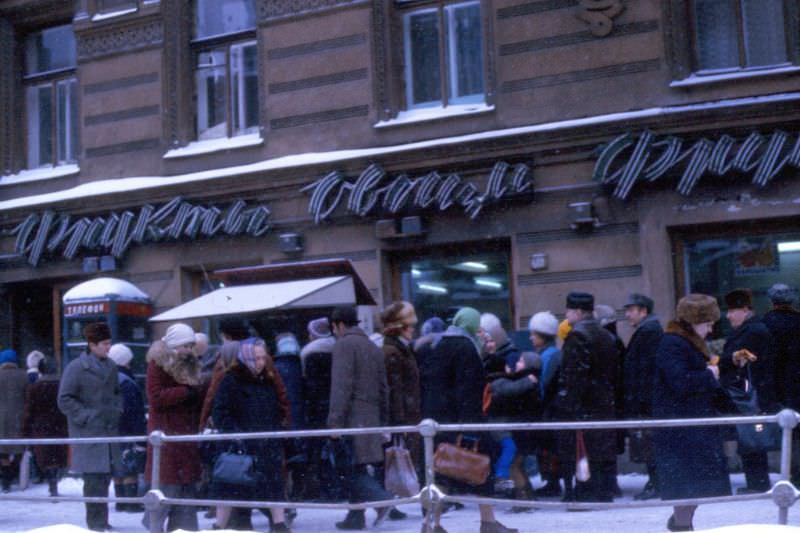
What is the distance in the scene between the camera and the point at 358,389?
33.3ft

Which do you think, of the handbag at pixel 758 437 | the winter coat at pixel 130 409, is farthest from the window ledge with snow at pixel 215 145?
the handbag at pixel 758 437

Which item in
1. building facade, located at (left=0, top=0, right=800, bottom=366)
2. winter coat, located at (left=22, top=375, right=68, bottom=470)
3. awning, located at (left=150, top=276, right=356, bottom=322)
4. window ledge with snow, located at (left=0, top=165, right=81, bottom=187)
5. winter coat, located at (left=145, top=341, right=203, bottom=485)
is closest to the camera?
winter coat, located at (left=145, top=341, right=203, bottom=485)

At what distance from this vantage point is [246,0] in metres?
16.1

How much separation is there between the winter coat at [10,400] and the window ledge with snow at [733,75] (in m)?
8.15

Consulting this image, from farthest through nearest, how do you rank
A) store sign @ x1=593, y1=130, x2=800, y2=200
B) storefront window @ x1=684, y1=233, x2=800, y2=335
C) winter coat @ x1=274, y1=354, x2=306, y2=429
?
storefront window @ x1=684, y1=233, x2=800, y2=335 < store sign @ x1=593, y1=130, x2=800, y2=200 < winter coat @ x1=274, y1=354, x2=306, y2=429

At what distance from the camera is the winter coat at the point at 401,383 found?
34.9ft

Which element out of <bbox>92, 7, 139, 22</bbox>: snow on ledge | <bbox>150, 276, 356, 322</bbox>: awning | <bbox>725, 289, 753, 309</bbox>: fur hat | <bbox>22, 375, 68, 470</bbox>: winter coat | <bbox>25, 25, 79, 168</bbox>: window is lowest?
<bbox>22, 375, 68, 470</bbox>: winter coat

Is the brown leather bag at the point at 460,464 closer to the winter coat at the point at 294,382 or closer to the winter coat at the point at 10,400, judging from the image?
the winter coat at the point at 294,382

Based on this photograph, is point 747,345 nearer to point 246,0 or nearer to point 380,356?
point 380,356

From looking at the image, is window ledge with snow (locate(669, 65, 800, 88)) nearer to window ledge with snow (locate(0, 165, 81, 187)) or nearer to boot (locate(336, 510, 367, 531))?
boot (locate(336, 510, 367, 531))

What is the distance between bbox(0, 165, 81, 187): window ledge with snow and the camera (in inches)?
679

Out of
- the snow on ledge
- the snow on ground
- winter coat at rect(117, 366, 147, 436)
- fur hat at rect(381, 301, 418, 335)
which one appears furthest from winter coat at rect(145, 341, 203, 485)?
the snow on ledge

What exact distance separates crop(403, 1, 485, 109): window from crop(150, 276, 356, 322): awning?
3299mm

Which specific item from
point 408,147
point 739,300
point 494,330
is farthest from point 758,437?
point 408,147
